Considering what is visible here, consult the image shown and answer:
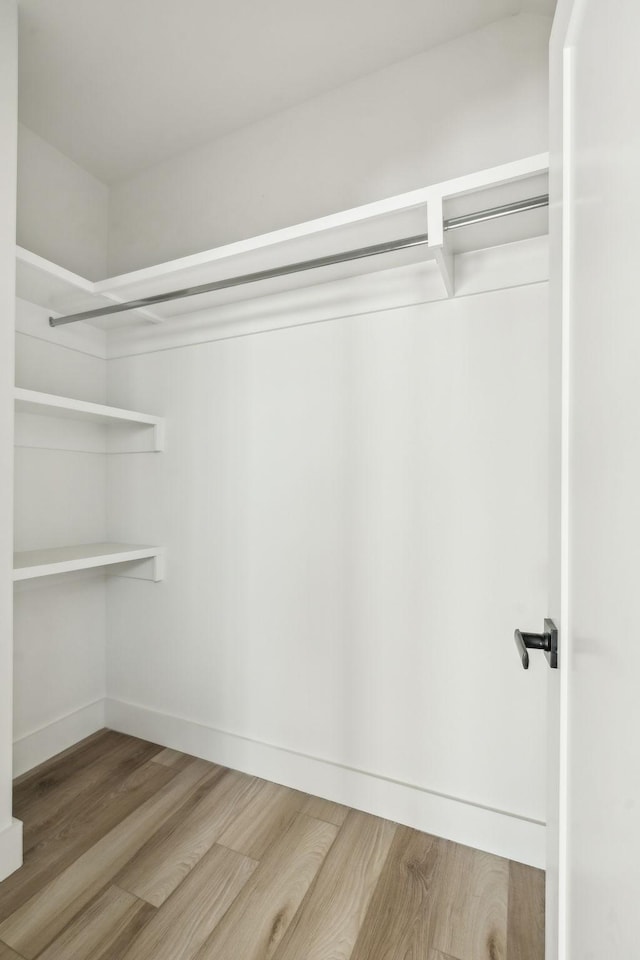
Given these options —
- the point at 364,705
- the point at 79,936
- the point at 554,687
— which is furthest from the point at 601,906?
the point at 79,936

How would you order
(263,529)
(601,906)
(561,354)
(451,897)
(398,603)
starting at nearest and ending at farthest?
(601,906) → (561,354) → (451,897) → (398,603) → (263,529)

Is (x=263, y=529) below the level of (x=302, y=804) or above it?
above

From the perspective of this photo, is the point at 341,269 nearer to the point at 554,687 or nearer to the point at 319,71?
the point at 319,71

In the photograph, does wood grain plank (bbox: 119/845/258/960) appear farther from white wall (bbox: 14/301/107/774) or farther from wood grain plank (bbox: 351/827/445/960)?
white wall (bbox: 14/301/107/774)

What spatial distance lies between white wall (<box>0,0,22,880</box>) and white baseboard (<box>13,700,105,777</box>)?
1.57 ft

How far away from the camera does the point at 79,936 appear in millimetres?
1133

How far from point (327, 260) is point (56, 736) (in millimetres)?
2048

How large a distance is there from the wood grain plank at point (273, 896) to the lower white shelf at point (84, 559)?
1.05m

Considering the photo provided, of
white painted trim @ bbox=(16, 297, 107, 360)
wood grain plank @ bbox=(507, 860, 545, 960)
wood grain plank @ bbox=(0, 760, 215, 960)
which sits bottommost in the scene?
wood grain plank @ bbox=(0, 760, 215, 960)

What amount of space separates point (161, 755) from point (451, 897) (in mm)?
1178

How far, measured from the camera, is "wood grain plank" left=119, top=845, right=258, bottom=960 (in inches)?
43.4

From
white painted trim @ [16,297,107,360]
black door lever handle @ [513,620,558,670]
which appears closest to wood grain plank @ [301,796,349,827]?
black door lever handle @ [513,620,558,670]

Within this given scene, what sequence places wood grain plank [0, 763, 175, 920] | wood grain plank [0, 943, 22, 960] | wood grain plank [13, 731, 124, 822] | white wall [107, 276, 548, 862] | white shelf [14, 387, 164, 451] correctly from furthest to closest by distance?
wood grain plank [13, 731, 124, 822] < white shelf [14, 387, 164, 451] < white wall [107, 276, 548, 862] < wood grain plank [0, 763, 175, 920] < wood grain plank [0, 943, 22, 960]

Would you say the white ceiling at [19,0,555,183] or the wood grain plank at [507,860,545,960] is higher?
the white ceiling at [19,0,555,183]
